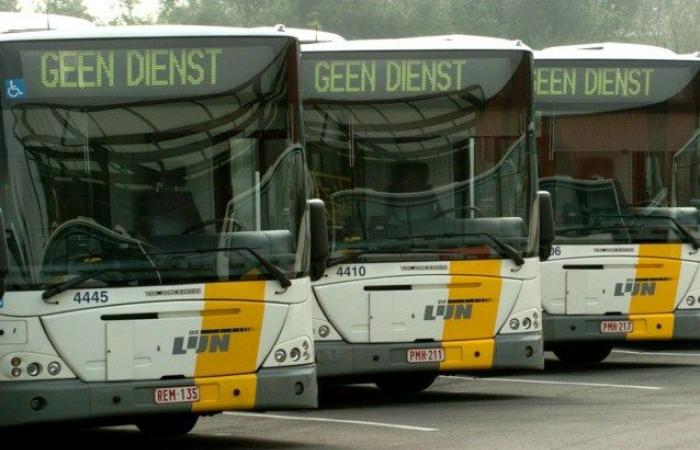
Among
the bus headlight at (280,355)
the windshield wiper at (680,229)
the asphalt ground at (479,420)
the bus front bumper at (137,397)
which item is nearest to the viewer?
the bus front bumper at (137,397)

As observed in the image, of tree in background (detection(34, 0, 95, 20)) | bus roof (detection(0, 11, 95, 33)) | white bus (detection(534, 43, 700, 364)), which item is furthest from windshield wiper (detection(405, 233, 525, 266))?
tree in background (detection(34, 0, 95, 20))

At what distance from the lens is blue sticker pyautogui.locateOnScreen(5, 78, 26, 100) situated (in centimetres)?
1215

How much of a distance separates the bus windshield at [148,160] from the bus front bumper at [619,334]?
679 cm

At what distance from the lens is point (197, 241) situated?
40.7ft

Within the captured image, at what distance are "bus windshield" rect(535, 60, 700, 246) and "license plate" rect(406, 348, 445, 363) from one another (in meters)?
3.59

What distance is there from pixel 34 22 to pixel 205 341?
3.19 m

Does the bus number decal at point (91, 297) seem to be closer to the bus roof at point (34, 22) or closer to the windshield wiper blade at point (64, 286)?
the windshield wiper blade at point (64, 286)

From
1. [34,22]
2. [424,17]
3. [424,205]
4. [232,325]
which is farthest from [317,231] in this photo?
[424,17]

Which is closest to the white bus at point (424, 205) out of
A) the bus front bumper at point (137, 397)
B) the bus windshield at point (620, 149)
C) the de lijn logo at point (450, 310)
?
the de lijn logo at point (450, 310)

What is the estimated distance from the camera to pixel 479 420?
48.4 feet

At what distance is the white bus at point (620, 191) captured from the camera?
1912cm

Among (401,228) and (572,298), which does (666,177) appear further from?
(401,228)

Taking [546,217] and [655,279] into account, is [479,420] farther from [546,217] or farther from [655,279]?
[655,279]

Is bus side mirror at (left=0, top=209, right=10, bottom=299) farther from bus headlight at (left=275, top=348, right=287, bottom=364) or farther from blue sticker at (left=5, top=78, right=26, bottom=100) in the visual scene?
bus headlight at (left=275, top=348, right=287, bottom=364)
